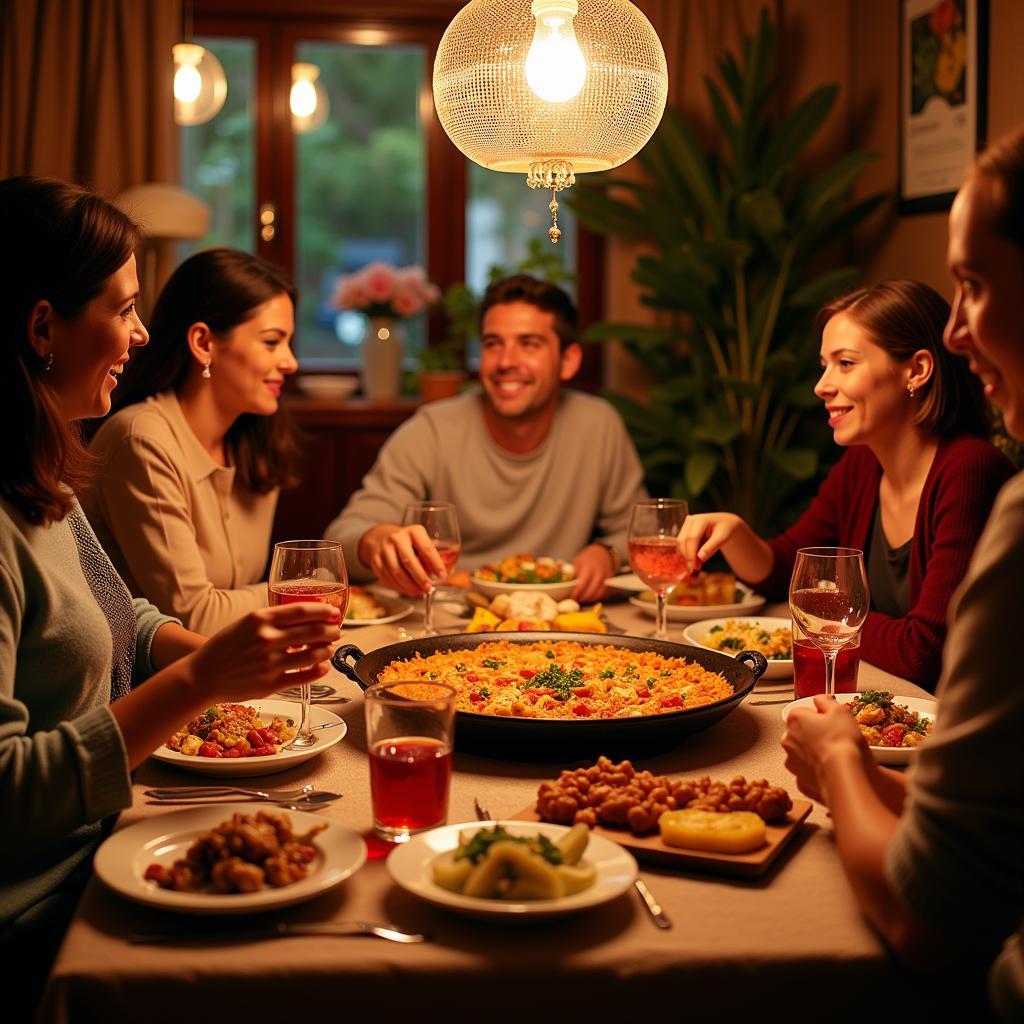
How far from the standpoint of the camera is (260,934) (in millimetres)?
1088

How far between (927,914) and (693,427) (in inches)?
136

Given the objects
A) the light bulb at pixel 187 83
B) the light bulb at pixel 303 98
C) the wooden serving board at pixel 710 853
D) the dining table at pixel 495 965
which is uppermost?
the light bulb at pixel 303 98

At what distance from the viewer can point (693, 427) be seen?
4.41 m

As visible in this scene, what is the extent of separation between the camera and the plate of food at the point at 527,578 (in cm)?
245

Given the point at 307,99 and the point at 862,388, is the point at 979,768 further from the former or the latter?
the point at 307,99

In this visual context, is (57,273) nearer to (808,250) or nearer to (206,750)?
(206,750)

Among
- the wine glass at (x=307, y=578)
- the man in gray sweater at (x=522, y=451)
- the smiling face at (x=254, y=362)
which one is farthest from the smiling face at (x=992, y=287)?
the man in gray sweater at (x=522, y=451)

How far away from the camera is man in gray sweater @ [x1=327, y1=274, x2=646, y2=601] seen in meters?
3.37

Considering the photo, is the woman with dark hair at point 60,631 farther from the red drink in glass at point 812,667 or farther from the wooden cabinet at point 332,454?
the wooden cabinet at point 332,454

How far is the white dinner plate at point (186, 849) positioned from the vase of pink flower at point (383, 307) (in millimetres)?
3595

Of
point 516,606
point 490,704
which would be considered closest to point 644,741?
point 490,704

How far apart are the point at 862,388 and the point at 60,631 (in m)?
1.58

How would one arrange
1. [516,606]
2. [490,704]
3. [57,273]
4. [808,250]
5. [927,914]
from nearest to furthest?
[927,914] < [57,273] < [490,704] < [516,606] < [808,250]

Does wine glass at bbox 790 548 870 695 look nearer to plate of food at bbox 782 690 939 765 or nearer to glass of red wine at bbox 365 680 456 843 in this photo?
plate of food at bbox 782 690 939 765
